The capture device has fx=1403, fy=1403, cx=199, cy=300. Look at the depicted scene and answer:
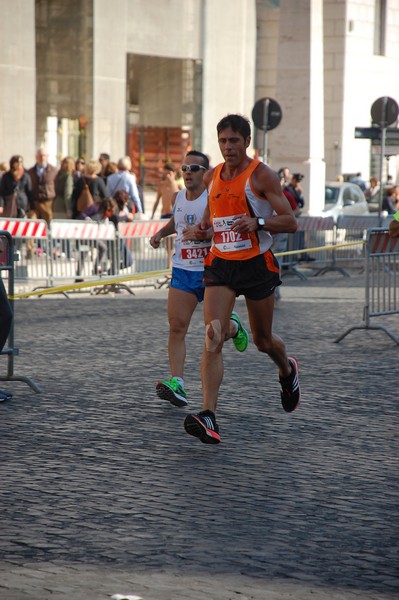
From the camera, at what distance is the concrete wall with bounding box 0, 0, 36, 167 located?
28.3 m

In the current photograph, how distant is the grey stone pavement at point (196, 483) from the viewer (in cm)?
496

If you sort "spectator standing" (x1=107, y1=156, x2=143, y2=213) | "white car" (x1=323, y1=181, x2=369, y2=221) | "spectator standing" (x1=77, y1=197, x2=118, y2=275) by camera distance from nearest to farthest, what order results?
"spectator standing" (x1=77, y1=197, x2=118, y2=275) < "spectator standing" (x1=107, y1=156, x2=143, y2=213) < "white car" (x1=323, y1=181, x2=369, y2=221)

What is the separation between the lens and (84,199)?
21625mm

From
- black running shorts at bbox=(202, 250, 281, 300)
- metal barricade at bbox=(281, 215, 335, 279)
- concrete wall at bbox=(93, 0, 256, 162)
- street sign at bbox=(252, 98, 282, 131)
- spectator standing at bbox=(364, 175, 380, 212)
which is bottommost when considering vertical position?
metal barricade at bbox=(281, 215, 335, 279)

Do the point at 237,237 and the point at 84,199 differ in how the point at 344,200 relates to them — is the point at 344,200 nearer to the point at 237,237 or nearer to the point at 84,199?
the point at 84,199

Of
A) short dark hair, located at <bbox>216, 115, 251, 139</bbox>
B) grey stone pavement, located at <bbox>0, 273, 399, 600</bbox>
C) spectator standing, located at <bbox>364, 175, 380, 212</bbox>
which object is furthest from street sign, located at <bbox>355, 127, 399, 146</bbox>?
short dark hair, located at <bbox>216, 115, 251, 139</bbox>

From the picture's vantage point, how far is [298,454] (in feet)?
24.4

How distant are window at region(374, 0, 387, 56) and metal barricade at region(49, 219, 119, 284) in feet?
103

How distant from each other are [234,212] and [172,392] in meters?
1.56

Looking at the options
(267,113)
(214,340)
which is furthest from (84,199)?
(214,340)

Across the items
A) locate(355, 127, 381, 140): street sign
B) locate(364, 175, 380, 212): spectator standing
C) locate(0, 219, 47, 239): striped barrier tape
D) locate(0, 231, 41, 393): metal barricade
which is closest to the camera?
locate(0, 231, 41, 393): metal barricade

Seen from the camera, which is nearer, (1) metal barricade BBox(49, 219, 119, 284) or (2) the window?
(1) metal barricade BBox(49, 219, 119, 284)

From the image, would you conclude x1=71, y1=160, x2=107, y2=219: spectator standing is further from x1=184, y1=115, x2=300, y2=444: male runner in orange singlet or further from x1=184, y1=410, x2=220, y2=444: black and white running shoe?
x1=184, y1=410, x2=220, y2=444: black and white running shoe

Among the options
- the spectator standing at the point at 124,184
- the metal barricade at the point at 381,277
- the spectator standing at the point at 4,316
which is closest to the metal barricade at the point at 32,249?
the spectator standing at the point at 124,184
